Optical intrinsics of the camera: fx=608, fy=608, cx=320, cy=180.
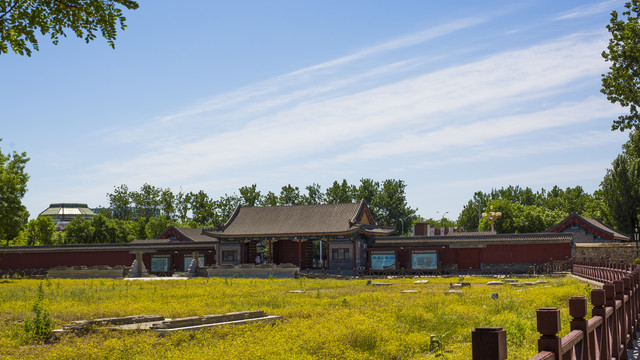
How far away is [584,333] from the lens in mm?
5777

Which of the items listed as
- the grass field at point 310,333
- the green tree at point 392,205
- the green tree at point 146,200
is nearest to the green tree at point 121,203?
the green tree at point 146,200

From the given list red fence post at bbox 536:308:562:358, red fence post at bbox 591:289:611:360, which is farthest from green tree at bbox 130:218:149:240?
red fence post at bbox 536:308:562:358

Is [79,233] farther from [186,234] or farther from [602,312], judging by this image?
[602,312]

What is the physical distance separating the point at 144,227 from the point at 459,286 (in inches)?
2490

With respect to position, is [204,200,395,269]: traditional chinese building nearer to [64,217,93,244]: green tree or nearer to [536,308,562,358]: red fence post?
[64,217,93,244]: green tree

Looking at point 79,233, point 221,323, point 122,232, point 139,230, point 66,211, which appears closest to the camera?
point 221,323

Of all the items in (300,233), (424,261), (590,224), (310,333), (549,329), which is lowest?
(424,261)

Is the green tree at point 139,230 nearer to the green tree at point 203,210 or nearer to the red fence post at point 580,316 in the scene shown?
the green tree at point 203,210

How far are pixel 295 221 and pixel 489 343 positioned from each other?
50.2m

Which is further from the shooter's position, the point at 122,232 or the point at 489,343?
the point at 122,232

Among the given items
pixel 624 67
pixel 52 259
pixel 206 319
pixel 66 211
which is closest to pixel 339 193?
pixel 52 259

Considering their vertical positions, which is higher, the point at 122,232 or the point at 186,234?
the point at 122,232

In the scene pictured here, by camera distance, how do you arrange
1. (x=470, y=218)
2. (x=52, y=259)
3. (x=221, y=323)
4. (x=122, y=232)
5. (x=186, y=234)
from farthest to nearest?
(x=470, y=218)
(x=122, y=232)
(x=186, y=234)
(x=52, y=259)
(x=221, y=323)

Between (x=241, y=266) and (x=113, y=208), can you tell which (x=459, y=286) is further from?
(x=113, y=208)
